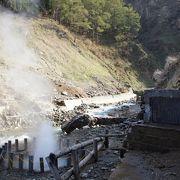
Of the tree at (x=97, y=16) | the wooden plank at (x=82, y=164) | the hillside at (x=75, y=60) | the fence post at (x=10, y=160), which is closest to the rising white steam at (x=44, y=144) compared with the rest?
the fence post at (x=10, y=160)

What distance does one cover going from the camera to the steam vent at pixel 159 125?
12.2 m

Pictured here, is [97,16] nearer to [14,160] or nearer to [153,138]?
[14,160]

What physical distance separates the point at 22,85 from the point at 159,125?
29069 millimetres

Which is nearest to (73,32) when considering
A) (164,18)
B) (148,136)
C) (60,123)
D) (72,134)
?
(164,18)

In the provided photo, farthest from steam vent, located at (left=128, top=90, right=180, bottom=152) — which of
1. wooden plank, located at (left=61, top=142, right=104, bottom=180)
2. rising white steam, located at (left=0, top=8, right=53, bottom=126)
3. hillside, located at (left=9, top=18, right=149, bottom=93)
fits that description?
hillside, located at (left=9, top=18, right=149, bottom=93)

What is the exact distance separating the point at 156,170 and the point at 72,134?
15.1m

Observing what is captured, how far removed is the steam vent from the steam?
795 cm

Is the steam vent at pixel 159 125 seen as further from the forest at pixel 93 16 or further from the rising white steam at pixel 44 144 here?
the forest at pixel 93 16

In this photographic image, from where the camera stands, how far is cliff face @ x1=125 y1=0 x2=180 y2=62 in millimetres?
80312

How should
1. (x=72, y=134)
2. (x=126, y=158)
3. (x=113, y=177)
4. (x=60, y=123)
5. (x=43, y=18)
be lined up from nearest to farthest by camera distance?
(x=113, y=177) < (x=126, y=158) < (x=72, y=134) < (x=60, y=123) < (x=43, y=18)

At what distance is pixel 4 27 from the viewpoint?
54.1 metres

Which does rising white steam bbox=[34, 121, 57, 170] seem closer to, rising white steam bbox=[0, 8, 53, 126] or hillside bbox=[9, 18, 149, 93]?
rising white steam bbox=[0, 8, 53, 126]

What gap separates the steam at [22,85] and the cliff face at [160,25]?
102 feet

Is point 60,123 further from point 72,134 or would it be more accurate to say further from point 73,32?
point 73,32
